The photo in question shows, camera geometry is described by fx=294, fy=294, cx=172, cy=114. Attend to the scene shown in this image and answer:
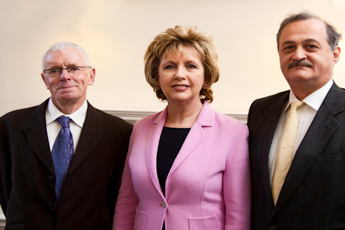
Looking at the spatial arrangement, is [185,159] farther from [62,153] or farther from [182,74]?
[62,153]

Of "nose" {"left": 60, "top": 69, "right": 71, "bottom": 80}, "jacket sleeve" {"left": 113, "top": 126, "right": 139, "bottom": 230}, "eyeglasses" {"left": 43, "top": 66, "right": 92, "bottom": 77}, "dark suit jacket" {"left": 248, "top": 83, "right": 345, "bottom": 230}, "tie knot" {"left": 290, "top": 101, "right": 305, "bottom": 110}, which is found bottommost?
"jacket sleeve" {"left": 113, "top": 126, "right": 139, "bottom": 230}

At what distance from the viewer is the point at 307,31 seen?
140 cm

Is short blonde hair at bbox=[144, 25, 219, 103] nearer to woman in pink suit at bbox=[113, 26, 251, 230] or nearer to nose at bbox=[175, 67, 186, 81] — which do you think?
woman in pink suit at bbox=[113, 26, 251, 230]

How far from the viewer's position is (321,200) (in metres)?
1.23

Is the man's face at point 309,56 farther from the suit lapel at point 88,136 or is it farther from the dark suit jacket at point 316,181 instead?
the suit lapel at point 88,136

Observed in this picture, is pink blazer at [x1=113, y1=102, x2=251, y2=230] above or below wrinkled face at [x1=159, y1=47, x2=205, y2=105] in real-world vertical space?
below

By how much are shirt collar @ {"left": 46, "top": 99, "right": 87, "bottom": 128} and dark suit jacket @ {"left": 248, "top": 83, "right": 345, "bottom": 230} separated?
109 cm

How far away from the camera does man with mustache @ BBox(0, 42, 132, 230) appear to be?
1.62 metres

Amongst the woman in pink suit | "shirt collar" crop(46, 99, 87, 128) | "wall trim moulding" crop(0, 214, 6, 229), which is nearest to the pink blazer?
the woman in pink suit

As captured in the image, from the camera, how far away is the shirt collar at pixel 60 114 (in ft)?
5.80

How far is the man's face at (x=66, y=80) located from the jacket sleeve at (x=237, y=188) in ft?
3.13

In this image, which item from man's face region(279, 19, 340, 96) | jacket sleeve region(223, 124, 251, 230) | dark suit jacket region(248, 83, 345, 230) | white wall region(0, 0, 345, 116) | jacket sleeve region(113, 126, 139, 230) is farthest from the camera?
white wall region(0, 0, 345, 116)

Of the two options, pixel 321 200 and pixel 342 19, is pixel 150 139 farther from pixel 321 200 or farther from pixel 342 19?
pixel 342 19

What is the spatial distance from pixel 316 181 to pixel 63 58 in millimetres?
1494
